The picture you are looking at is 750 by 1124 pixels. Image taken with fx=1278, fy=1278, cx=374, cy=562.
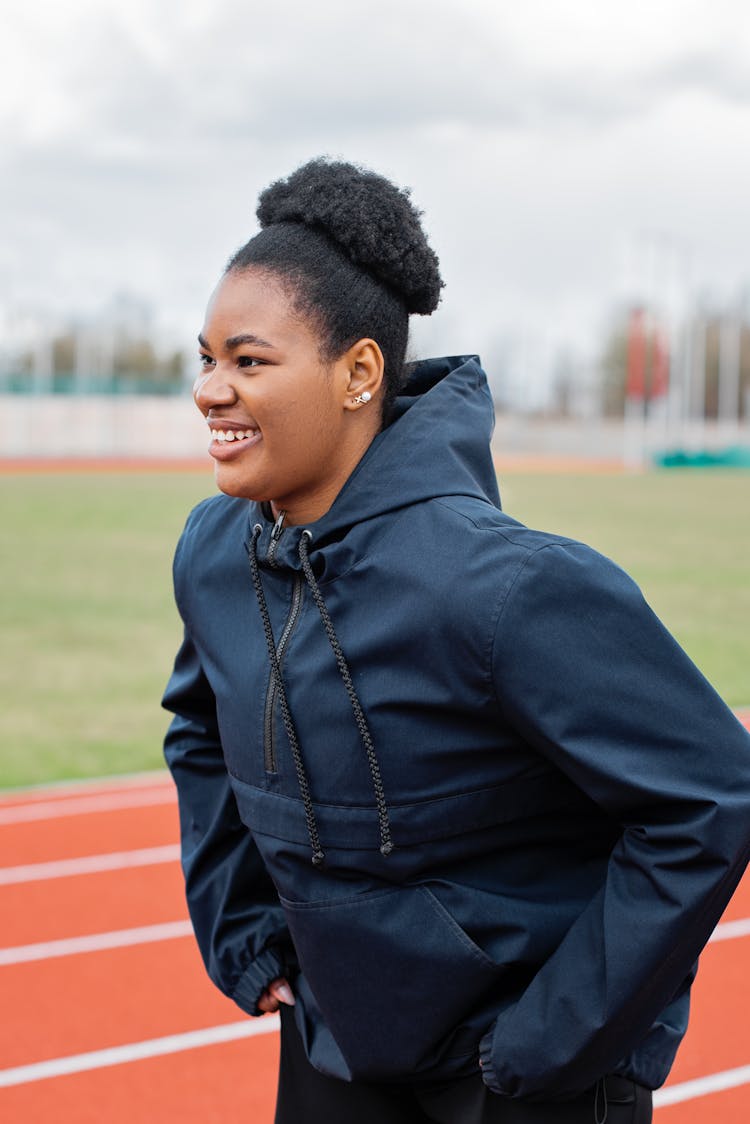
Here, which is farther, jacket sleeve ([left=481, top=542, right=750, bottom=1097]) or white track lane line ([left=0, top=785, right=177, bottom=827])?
white track lane line ([left=0, top=785, right=177, bottom=827])

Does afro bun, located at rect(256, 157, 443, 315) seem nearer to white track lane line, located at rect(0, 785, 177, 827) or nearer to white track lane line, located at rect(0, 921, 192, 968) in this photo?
white track lane line, located at rect(0, 921, 192, 968)

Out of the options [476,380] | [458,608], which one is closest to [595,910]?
[458,608]

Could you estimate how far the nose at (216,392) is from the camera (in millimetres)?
1598

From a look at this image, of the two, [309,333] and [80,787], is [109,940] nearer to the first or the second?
[80,787]

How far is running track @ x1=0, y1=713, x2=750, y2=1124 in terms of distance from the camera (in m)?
3.15

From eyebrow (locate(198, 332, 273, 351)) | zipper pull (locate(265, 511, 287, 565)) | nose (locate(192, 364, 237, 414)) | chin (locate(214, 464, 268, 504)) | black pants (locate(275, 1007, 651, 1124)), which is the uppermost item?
eyebrow (locate(198, 332, 273, 351))

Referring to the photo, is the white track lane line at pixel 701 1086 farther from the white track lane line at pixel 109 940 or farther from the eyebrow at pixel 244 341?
the eyebrow at pixel 244 341

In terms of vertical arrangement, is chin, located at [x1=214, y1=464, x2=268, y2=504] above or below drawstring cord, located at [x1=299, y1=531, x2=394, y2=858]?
above

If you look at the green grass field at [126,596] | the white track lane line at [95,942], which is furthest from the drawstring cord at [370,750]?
the green grass field at [126,596]

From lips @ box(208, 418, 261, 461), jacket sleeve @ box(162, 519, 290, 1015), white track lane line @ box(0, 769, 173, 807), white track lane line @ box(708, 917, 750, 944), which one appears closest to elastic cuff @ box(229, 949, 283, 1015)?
jacket sleeve @ box(162, 519, 290, 1015)

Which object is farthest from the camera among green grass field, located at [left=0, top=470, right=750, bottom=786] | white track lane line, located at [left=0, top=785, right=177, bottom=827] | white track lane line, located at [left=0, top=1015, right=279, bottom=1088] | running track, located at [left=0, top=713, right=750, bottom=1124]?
green grass field, located at [left=0, top=470, right=750, bottom=786]

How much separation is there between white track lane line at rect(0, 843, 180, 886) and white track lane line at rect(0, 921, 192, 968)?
0.56 m

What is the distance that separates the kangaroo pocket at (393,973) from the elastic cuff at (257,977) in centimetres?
28

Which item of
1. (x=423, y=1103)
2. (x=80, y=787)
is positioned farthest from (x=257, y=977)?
(x=80, y=787)
